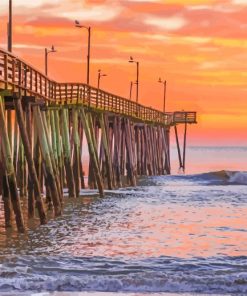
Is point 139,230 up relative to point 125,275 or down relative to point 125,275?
up

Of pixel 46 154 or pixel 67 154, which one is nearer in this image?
pixel 46 154

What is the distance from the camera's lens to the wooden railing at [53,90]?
1948 cm

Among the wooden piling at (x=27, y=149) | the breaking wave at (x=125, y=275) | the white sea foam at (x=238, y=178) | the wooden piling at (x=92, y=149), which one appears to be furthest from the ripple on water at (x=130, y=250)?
the white sea foam at (x=238, y=178)

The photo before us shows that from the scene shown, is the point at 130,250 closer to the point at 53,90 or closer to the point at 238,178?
the point at 53,90

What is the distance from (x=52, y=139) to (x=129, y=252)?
1062cm

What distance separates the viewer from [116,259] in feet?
52.9

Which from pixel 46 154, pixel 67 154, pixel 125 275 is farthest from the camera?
pixel 67 154

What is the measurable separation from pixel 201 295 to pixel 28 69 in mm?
11127

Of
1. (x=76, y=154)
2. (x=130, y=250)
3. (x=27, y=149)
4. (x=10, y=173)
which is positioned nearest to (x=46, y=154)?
(x=27, y=149)

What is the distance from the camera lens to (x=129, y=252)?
675 inches

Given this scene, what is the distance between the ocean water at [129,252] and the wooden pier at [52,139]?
102 centimetres

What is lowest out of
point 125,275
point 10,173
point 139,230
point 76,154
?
point 125,275

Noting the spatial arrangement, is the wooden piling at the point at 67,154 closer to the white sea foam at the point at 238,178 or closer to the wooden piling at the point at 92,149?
the wooden piling at the point at 92,149

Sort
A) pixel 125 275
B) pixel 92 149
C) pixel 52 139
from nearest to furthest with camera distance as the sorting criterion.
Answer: pixel 125 275 → pixel 52 139 → pixel 92 149
